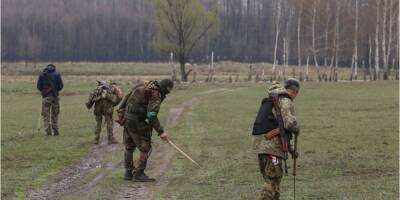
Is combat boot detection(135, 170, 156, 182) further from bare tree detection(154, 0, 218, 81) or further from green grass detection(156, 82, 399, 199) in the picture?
bare tree detection(154, 0, 218, 81)

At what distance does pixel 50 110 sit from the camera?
941 inches

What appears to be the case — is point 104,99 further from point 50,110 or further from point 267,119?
point 267,119

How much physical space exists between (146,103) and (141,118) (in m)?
0.36

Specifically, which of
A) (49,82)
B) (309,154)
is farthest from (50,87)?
(309,154)

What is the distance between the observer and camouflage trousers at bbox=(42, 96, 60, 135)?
23.2 m

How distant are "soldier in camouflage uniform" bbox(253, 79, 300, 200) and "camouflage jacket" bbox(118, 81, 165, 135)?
3230 mm

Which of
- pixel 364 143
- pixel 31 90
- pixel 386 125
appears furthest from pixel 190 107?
pixel 31 90

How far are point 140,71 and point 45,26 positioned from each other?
157 ft

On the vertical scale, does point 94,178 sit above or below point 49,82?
below

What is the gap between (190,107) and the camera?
38.2 meters

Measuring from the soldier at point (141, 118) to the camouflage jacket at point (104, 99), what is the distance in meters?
6.34

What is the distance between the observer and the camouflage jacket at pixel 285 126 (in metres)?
10.7

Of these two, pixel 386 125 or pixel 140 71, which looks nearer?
pixel 386 125

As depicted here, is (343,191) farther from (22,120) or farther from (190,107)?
(190,107)
